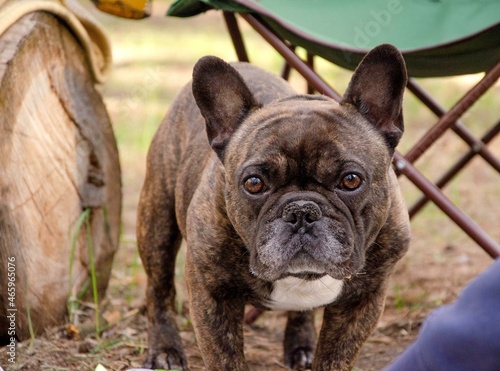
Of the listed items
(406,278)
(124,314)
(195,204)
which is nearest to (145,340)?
(124,314)

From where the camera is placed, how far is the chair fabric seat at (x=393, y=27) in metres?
3.56

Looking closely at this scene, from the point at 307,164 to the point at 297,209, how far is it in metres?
0.20

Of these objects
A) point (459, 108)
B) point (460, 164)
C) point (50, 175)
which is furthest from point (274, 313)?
point (459, 108)

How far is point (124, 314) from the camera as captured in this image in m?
4.25

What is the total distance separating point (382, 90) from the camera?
2994mm

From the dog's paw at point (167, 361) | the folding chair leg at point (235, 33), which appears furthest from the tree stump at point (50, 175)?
the folding chair leg at point (235, 33)

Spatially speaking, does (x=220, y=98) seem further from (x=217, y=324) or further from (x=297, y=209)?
(x=217, y=324)

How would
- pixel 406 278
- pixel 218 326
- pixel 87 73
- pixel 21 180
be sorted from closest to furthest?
pixel 218 326 < pixel 21 180 < pixel 87 73 < pixel 406 278

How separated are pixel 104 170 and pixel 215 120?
128cm

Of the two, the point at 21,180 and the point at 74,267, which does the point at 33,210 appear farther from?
the point at 74,267

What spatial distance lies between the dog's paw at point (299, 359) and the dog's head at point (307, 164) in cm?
111

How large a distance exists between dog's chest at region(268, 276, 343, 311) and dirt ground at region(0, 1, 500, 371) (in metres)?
0.77

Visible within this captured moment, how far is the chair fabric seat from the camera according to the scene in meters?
3.56

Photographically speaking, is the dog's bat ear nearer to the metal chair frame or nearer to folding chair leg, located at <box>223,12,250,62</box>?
the metal chair frame
